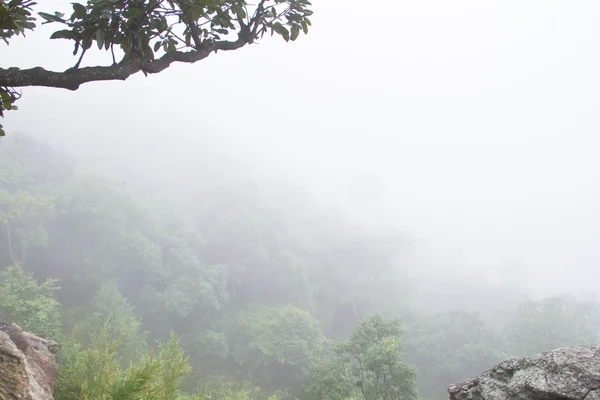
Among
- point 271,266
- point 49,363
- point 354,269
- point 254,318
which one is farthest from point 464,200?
point 49,363

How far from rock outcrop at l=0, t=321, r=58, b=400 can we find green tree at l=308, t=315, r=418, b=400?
391 inches

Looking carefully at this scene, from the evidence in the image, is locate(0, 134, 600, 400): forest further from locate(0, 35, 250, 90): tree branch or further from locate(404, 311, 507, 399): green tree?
locate(0, 35, 250, 90): tree branch

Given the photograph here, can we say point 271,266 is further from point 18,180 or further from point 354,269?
point 18,180

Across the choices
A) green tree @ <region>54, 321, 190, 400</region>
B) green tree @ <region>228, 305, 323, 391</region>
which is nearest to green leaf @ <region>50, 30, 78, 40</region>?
green tree @ <region>54, 321, 190, 400</region>

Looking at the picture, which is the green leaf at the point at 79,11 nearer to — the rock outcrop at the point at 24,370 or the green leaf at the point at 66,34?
the green leaf at the point at 66,34

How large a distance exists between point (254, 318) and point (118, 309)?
32.9 ft

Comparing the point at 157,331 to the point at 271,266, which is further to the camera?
the point at 271,266

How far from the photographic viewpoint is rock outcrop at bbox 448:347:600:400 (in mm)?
2430

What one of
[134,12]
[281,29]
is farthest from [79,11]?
[281,29]

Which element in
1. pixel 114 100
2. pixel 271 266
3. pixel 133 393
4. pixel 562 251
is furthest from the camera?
pixel 562 251

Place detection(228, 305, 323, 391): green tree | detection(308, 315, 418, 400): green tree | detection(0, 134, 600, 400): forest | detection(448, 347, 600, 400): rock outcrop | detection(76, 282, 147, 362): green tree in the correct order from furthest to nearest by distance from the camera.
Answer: detection(228, 305, 323, 391): green tree < detection(76, 282, 147, 362): green tree < detection(0, 134, 600, 400): forest < detection(308, 315, 418, 400): green tree < detection(448, 347, 600, 400): rock outcrop

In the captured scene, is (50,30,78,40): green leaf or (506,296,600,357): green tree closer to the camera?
(50,30,78,40): green leaf

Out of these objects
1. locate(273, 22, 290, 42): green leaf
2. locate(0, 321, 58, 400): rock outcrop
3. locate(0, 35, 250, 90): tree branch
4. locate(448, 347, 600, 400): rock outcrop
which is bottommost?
locate(0, 321, 58, 400): rock outcrop

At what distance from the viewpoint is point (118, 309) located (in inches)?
759
